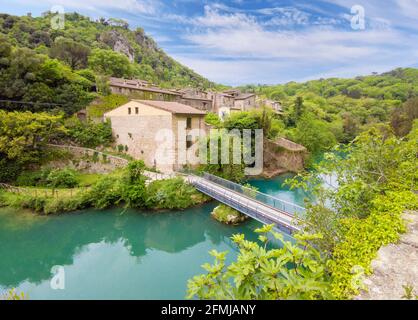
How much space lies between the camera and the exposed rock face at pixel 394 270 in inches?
99.5

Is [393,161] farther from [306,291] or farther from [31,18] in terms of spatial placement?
[31,18]

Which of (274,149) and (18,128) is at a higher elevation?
(18,128)

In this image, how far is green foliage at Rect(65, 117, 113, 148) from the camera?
20844 millimetres

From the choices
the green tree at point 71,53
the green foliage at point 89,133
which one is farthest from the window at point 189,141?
the green tree at point 71,53

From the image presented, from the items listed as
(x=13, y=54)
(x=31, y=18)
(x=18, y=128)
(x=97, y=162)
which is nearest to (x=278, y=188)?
(x=97, y=162)

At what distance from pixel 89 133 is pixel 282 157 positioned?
19282mm

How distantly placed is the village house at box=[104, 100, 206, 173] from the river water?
5.65 meters

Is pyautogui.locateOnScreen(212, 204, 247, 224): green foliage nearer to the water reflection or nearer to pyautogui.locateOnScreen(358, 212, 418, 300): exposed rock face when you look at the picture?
the water reflection

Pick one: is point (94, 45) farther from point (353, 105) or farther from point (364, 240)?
point (353, 105)

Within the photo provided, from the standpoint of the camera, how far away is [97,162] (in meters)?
19.5

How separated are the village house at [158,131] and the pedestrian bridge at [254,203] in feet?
12.9

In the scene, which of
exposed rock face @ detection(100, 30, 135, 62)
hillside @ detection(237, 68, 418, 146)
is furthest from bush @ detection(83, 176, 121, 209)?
exposed rock face @ detection(100, 30, 135, 62)

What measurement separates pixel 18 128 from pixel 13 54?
834cm
